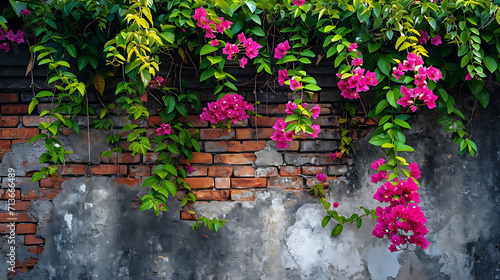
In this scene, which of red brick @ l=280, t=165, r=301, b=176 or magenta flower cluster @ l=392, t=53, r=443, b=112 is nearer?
magenta flower cluster @ l=392, t=53, r=443, b=112

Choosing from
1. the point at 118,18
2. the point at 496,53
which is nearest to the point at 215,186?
the point at 118,18

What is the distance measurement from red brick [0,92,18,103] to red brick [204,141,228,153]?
1.29 m

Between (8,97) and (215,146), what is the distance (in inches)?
55.0

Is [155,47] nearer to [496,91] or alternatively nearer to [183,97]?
[183,97]

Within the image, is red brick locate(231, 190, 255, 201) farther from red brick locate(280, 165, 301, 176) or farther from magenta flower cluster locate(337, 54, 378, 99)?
magenta flower cluster locate(337, 54, 378, 99)

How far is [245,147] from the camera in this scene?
2.67 metres

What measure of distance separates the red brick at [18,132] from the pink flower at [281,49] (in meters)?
1.66

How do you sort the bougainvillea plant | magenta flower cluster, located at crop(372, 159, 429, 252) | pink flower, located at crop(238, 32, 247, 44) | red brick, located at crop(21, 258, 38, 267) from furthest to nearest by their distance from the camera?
red brick, located at crop(21, 258, 38, 267), pink flower, located at crop(238, 32, 247, 44), the bougainvillea plant, magenta flower cluster, located at crop(372, 159, 429, 252)

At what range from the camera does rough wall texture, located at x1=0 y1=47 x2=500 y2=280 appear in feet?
8.53

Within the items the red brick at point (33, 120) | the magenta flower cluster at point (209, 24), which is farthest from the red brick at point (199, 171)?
the red brick at point (33, 120)

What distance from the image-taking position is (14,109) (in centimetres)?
264

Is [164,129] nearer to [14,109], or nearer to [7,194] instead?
[14,109]

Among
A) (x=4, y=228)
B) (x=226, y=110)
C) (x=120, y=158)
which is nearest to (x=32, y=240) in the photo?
(x=4, y=228)

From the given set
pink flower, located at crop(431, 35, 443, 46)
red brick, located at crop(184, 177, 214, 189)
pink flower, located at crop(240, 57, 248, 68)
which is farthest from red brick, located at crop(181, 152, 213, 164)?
pink flower, located at crop(431, 35, 443, 46)
